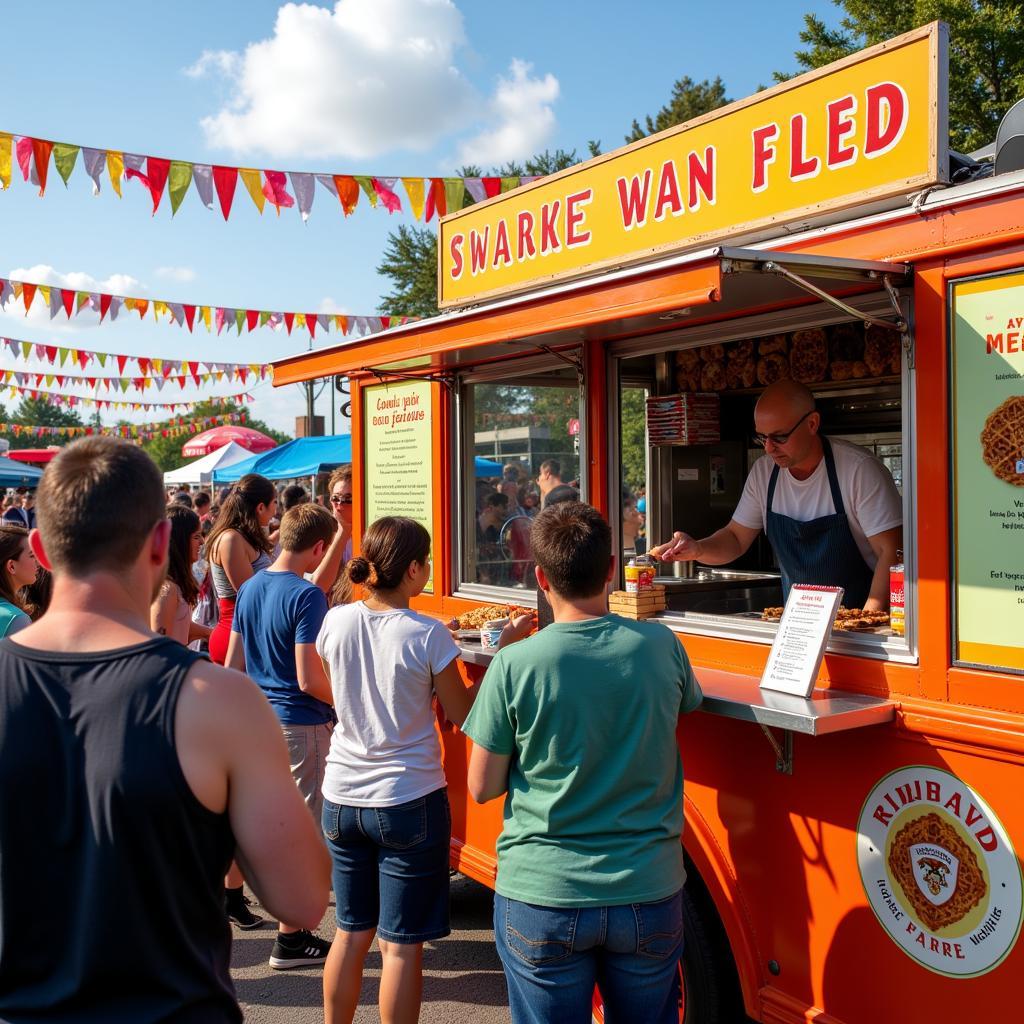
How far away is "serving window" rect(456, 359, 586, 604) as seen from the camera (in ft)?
13.5

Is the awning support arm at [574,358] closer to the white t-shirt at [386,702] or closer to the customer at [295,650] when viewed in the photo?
the customer at [295,650]

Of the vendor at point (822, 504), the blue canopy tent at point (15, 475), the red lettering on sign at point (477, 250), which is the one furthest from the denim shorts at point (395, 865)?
the blue canopy tent at point (15, 475)

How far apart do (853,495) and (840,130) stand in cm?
122

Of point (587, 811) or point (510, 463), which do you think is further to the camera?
point (510, 463)

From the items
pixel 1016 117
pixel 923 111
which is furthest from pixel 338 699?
pixel 1016 117

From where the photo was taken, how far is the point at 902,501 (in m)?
2.94

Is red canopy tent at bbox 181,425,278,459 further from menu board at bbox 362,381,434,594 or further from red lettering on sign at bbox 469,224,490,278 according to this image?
red lettering on sign at bbox 469,224,490,278

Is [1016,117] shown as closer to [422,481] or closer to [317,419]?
[422,481]

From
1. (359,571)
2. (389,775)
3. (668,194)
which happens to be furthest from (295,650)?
(668,194)

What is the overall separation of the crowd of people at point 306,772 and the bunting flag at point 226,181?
4.32 meters

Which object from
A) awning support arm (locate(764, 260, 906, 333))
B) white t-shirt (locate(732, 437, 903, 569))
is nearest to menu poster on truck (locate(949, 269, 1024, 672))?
awning support arm (locate(764, 260, 906, 333))

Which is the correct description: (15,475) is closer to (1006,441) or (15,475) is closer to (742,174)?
(742,174)

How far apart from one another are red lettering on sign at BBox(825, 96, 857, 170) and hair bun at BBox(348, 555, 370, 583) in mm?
1866

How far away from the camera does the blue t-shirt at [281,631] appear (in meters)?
3.83
